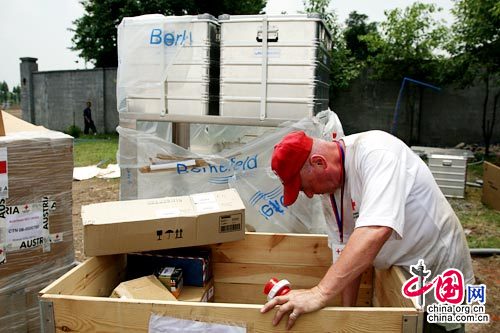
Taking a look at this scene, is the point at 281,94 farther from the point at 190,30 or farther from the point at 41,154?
the point at 41,154

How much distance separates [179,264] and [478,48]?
9324mm

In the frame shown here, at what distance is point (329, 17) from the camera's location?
42.4 ft

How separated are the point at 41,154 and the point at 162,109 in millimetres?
979

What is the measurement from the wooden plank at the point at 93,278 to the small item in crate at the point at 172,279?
8.6 inches

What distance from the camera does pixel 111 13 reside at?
16484mm

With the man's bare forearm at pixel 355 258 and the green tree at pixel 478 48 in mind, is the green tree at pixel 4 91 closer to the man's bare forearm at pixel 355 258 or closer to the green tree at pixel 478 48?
the green tree at pixel 478 48

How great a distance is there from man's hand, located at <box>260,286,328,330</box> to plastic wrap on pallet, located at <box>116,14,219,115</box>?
6.68 feet

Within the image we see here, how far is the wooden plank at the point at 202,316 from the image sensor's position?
1.39 meters

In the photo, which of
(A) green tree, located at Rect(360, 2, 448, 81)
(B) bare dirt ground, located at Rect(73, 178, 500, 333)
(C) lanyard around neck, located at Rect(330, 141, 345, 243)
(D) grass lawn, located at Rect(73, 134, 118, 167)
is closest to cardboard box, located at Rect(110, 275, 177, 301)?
(C) lanyard around neck, located at Rect(330, 141, 345, 243)

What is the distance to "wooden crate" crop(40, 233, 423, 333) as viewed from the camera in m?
1.40

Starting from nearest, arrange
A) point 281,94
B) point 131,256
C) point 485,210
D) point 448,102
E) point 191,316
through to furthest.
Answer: point 191,316 < point 131,256 < point 281,94 < point 485,210 < point 448,102

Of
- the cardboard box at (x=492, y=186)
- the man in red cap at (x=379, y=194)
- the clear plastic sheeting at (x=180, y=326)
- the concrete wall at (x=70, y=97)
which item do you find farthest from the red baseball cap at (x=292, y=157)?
the concrete wall at (x=70, y=97)

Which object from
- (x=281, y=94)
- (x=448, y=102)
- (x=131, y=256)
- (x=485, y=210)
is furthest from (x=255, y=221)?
(x=448, y=102)

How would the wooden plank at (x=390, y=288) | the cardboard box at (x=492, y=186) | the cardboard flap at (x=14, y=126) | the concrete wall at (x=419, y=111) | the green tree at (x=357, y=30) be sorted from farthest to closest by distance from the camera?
the green tree at (x=357, y=30) → the concrete wall at (x=419, y=111) → the cardboard box at (x=492, y=186) → the cardboard flap at (x=14, y=126) → the wooden plank at (x=390, y=288)
